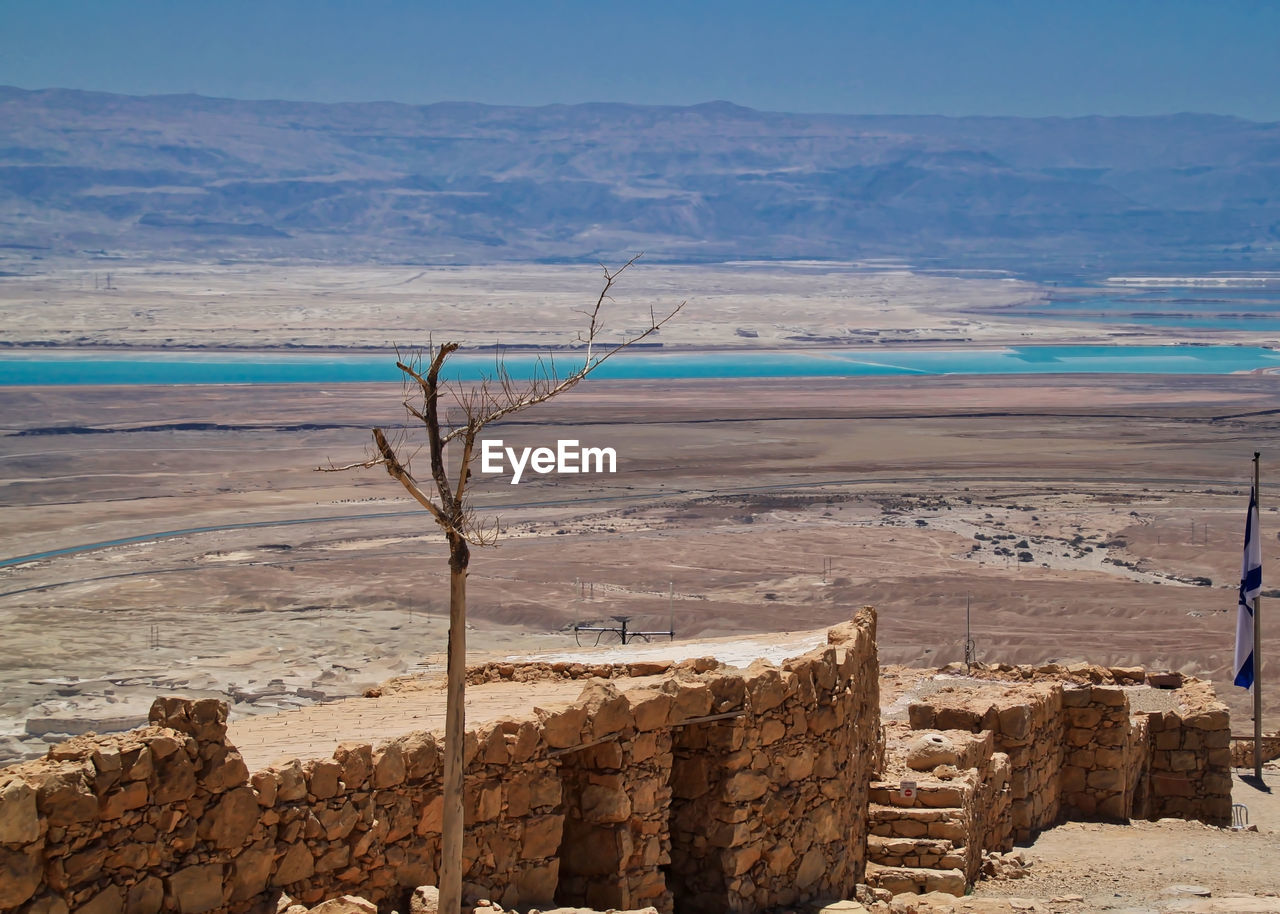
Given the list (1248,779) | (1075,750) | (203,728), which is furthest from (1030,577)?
(203,728)

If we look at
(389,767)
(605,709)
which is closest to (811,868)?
(605,709)

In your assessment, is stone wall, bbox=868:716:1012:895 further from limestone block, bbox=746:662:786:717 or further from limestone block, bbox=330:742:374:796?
limestone block, bbox=330:742:374:796

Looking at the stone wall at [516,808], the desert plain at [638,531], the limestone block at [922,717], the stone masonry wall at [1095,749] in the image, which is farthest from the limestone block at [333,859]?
the stone masonry wall at [1095,749]

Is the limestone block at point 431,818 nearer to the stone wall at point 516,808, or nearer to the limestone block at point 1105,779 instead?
the stone wall at point 516,808

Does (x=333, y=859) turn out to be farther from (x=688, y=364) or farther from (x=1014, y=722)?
(x=688, y=364)

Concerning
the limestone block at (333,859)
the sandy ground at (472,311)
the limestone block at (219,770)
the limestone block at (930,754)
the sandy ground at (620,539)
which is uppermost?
the sandy ground at (472,311)

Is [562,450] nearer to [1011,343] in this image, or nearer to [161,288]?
[1011,343]
